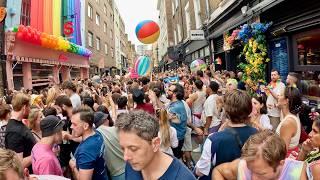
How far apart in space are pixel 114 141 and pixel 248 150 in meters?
2.13

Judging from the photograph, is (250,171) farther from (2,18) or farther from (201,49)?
(201,49)

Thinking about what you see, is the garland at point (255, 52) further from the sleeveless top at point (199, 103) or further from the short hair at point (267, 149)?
the short hair at point (267, 149)

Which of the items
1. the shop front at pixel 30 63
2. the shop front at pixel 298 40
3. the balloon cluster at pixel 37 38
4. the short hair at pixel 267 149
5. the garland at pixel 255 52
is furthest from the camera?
the shop front at pixel 30 63

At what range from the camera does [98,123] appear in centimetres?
450

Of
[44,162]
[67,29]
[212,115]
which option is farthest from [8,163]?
[67,29]

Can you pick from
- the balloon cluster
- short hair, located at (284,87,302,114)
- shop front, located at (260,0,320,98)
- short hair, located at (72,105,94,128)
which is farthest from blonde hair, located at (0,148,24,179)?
the balloon cluster

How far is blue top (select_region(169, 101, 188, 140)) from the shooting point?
5.51 metres

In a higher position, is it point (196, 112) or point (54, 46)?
point (54, 46)

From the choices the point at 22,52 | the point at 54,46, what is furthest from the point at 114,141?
the point at 54,46

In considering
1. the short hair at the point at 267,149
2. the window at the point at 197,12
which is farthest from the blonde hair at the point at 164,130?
the window at the point at 197,12

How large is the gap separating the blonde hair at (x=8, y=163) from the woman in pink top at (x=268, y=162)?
4.48 ft

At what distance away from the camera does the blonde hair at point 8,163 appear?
1881mm

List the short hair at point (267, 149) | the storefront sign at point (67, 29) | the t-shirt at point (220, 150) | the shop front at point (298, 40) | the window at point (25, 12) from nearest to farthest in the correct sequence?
the short hair at point (267, 149) < the t-shirt at point (220, 150) < the shop front at point (298, 40) < the window at point (25, 12) < the storefront sign at point (67, 29)

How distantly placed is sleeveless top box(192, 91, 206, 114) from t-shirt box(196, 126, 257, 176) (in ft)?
14.5
